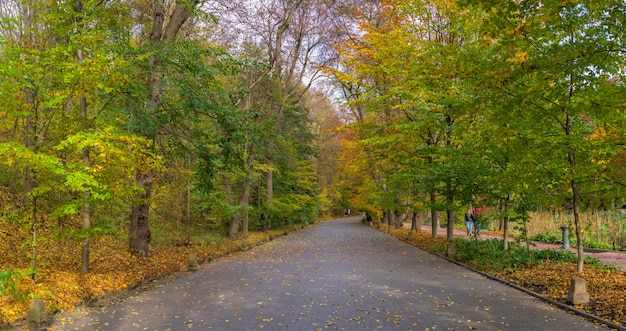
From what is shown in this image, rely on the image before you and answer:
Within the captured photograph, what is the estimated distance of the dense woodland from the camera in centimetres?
737

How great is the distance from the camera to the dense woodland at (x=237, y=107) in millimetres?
7371

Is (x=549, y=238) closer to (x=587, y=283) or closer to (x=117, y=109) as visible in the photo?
(x=587, y=283)

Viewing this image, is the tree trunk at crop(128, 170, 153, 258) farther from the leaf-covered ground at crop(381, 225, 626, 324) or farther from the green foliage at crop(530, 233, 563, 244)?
the green foliage at crop(530, 233, 563, 244)

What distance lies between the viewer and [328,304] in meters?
7.96

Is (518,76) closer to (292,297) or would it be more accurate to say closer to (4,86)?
(292,297)

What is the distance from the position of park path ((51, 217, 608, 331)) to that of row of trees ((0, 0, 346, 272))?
7.77 feet

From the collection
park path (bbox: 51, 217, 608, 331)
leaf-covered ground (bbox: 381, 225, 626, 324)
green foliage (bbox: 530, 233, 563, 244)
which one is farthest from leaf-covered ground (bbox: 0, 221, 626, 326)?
green foliage (bbox: 530, 233, 563, 244)

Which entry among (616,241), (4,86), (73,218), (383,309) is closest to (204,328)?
(383,309)

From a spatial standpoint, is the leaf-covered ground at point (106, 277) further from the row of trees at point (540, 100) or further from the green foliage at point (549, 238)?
the green foliage at point (549, 238)

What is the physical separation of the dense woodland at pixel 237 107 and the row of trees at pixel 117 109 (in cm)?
6

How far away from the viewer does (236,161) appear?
14352 millimetres

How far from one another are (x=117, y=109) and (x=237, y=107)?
5305 millimetres

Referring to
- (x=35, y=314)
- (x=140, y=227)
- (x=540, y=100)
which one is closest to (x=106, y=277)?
(x=35, y=314)

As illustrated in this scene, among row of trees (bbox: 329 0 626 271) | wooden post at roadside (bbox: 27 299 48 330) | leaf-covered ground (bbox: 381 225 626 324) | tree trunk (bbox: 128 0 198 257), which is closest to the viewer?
wooden post at roadside (bbox: 27 299 48 330)
